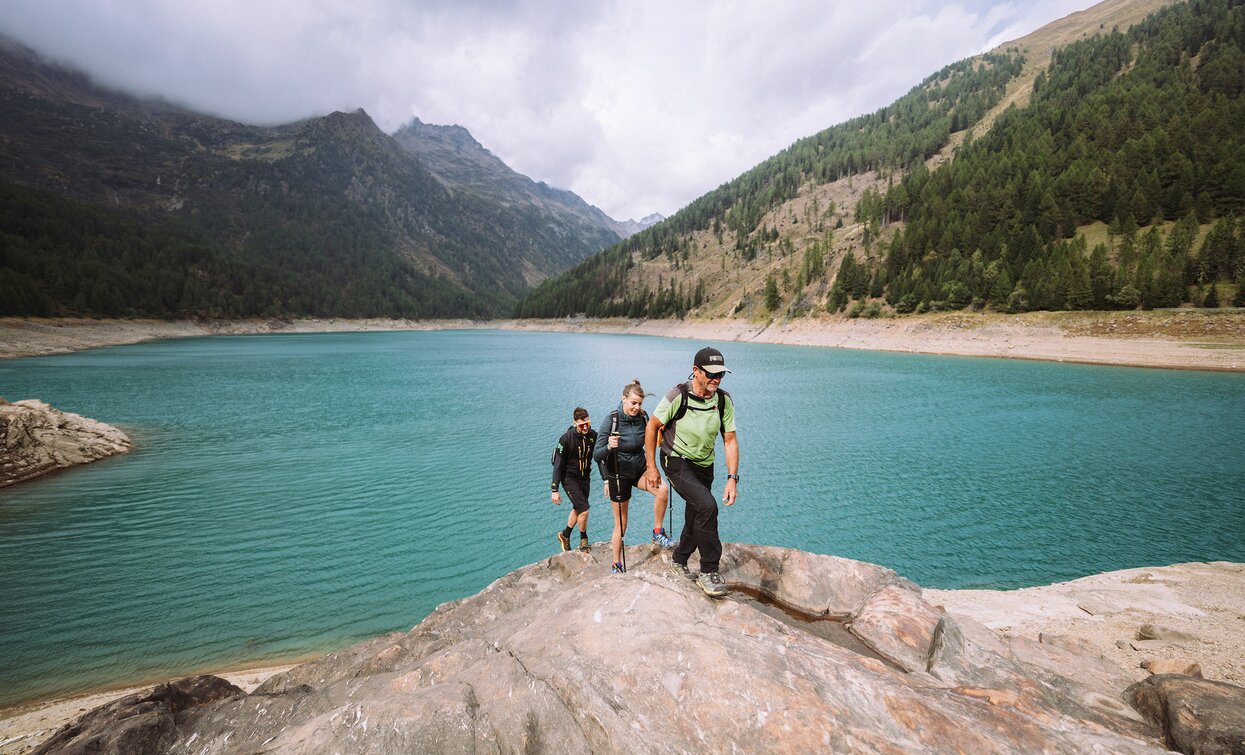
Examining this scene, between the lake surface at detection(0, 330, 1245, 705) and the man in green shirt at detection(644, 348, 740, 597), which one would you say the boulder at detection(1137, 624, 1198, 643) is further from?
the man in green shirt at detection(644, 348, 740, 597)

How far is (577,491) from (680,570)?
3.64m

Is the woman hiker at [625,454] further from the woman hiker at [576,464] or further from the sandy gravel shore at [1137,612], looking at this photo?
the sandy gravel shore at [1137,612]

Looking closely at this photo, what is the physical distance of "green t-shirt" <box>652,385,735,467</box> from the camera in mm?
5883

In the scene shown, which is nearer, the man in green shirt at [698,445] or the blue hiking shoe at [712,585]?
the blue hiking shoe at [712,585]

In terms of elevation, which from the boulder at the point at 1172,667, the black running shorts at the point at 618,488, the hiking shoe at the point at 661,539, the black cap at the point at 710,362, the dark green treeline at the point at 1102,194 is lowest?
the boulder at the point at 1172,667

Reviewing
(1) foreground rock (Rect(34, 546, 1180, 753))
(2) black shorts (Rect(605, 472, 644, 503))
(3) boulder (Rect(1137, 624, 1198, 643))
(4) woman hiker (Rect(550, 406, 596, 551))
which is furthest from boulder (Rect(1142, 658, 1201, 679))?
(4) woman hiker (Rect(550, 406, 596, 551))

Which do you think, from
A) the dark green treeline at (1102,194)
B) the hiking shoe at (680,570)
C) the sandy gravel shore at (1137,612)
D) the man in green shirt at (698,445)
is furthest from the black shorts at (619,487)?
the dark green treeline at (1102,194)

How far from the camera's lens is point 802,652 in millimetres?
3957

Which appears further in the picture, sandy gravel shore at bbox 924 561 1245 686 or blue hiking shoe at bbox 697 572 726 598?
sandy gravel shore at bbox 924 561 1245 686

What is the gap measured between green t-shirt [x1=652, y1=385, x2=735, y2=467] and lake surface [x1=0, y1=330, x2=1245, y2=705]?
275 inches

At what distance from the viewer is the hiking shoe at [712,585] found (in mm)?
5136

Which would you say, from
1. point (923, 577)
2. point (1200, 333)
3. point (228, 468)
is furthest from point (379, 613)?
point (1200, 333)

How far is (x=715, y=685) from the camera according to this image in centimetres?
349

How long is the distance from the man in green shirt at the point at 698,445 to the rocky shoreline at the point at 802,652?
67 centimetres
